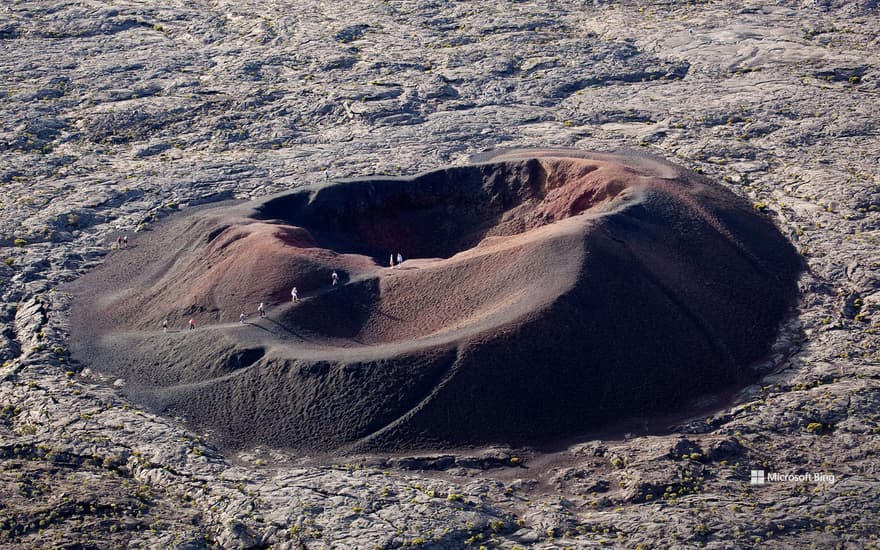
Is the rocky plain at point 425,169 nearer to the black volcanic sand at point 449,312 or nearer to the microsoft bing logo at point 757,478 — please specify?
the microsoft bing logo at point 757,478

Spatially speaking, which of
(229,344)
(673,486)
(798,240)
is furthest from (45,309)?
(798,240)

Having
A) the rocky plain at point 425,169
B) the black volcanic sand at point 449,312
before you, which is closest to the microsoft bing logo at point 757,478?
the rocky plain at point 425,169

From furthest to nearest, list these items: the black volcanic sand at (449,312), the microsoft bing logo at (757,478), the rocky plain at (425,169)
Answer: the black volcanic sand at (449,312) → the microsoft bing logo at (757,478) → the rocky plain at (425,169)

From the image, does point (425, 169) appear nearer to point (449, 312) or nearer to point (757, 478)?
point (449, 312)

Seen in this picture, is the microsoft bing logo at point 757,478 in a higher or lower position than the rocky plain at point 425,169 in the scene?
lower

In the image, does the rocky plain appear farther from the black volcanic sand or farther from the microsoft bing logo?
the black volcanic sand
